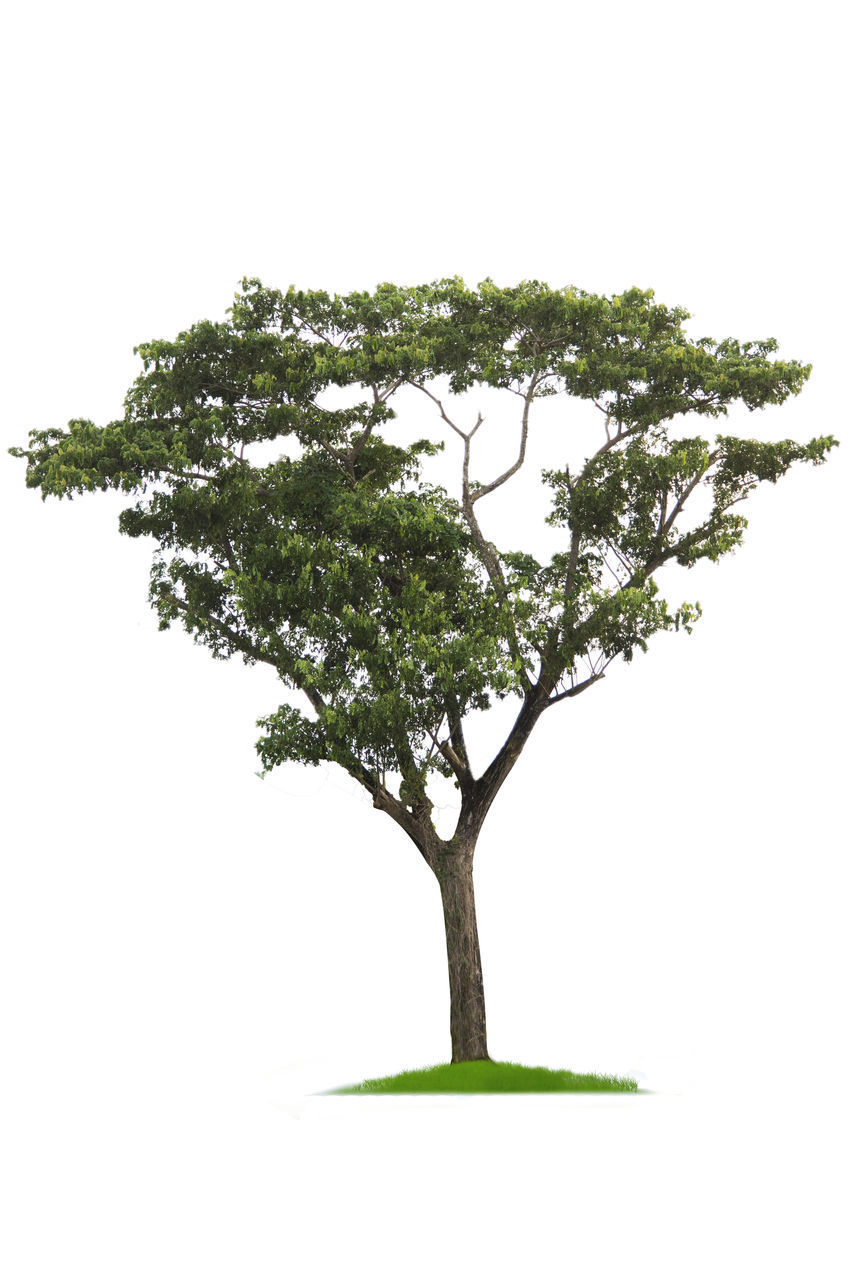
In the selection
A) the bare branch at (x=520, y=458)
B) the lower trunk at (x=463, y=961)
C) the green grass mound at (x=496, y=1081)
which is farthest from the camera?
the bare branch at (x=520, y=458)

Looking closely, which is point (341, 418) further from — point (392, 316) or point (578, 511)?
point (578, 511)

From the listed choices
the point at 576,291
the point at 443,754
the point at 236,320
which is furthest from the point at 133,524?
the point at 576,291

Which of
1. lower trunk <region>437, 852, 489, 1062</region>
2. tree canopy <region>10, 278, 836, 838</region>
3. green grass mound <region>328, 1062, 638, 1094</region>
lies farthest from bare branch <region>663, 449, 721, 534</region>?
green grass mound <region>328, 1062, 638, 1094</region>

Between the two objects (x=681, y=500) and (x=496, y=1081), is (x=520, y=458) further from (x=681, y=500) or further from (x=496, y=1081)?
(x=496, y=1081)

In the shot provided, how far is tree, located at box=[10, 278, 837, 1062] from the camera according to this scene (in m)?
13.3

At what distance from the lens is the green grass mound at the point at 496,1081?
42.0 ft

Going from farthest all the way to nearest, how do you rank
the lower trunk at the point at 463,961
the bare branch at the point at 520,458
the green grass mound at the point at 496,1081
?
1. the bare branch at the point at 520,458
2. the lower trunk at the point at 463,961
3. the green grass mound at the point at 496,1081

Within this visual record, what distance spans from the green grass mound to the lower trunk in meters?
0.34

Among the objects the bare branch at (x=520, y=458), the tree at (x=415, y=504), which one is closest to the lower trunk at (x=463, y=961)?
the tree at (x=415, y=504)

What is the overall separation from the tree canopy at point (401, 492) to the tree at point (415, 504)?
30mm

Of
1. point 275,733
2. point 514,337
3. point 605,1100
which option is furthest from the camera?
point 514,337

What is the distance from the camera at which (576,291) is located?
1418cm

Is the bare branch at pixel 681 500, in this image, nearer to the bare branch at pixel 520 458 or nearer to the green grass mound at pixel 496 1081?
the bare branch at pixel 520 458

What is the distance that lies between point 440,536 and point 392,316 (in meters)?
2.91
